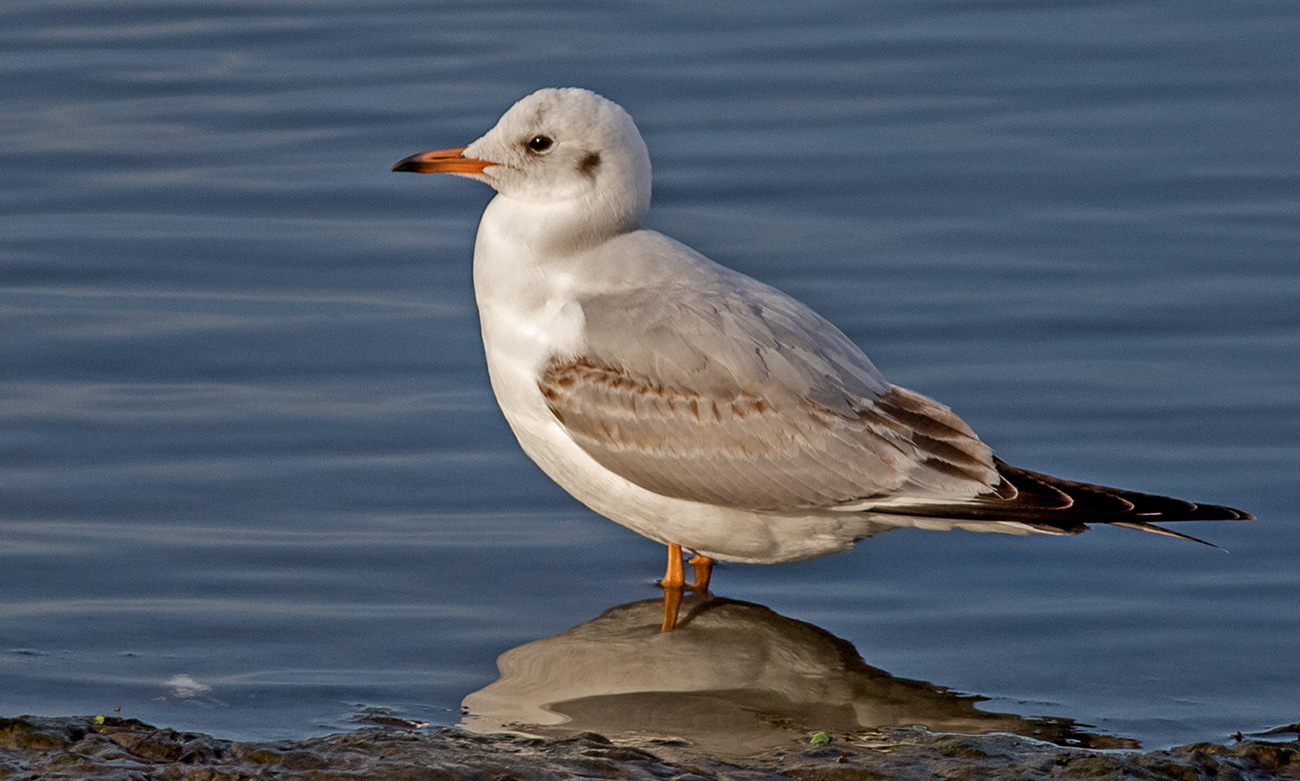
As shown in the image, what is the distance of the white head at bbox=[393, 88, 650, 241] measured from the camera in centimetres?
711

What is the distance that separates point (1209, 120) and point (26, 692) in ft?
26.2

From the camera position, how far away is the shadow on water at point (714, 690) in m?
6.06

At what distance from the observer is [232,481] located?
7.96 metres

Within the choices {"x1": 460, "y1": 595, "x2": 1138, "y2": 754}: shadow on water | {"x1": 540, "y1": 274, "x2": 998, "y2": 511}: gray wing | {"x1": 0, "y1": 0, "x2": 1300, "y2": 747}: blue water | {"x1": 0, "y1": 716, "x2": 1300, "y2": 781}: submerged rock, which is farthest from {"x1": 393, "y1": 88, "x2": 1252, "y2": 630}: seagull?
{"x1": 0, "y1": 716, "x2": 1300, "y2": 781}: submerged rock

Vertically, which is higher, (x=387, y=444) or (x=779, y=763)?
(x=387, y=444)

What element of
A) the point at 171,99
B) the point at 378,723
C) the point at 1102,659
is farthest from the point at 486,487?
the point at 171,99

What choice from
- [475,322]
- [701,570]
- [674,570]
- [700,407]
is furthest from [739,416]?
[475,322]

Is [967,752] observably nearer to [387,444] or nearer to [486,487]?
[486,487]

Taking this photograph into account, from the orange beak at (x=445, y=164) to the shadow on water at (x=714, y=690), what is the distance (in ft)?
5.65

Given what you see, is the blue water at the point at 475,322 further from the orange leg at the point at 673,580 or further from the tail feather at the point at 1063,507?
the tail feather at the point at 1063,507

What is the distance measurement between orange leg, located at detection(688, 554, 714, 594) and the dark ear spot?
152 centimetres

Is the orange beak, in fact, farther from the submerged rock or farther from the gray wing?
the submerged rock

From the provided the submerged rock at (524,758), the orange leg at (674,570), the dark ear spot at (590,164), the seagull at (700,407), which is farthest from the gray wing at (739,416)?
the submerged rock at (524,758)

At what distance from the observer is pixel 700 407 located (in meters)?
6.79
